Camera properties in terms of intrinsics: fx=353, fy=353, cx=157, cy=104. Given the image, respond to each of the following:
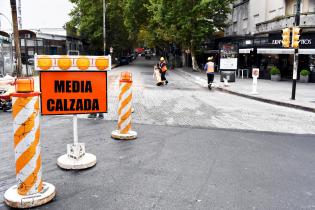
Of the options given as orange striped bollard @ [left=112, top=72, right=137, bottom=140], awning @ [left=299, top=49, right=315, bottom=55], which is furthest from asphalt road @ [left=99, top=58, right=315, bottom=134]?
awning @ [left=299, top=49, right=315, bottom=55]

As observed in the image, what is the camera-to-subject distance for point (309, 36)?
26875mm

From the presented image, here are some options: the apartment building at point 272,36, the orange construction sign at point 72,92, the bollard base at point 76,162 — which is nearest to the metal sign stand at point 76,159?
the bollard base at point 76,162

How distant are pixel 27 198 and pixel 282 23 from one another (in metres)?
27.3

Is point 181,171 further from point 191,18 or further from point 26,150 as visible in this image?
point 191,18

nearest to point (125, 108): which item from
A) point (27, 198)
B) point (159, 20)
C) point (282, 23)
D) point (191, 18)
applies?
point (27, 198)

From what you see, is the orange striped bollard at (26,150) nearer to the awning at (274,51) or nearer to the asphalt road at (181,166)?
the asphalt road at (181,166)

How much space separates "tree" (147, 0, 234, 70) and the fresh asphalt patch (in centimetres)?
2759

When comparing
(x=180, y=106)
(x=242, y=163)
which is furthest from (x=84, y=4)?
(x=242, y=163)

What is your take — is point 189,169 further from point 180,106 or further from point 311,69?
point 311,69

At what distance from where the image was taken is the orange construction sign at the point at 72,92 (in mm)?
5645

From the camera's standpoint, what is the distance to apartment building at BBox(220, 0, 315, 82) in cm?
2678

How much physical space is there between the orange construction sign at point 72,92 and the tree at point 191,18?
2910cm

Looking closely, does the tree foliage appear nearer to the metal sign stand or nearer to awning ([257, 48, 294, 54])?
awning ([257, 48, 294, 54])

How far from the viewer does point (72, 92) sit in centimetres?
577
